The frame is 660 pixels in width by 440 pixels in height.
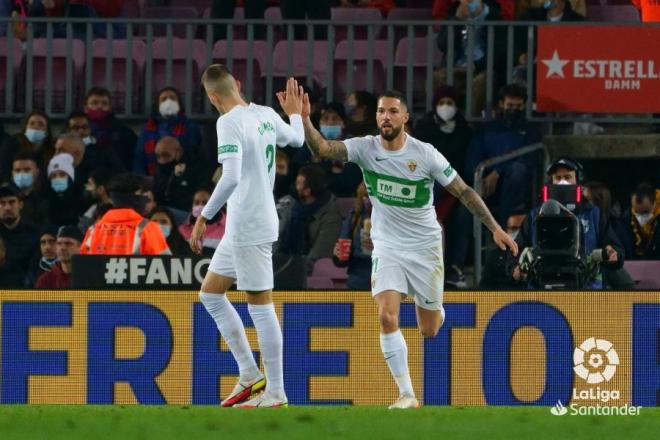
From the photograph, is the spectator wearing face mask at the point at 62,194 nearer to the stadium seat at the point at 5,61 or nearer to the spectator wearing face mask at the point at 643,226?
the stadium seat at the point at 5,61

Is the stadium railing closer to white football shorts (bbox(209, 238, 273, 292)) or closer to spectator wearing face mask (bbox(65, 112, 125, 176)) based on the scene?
spectator wearing face mask (bbox(65, 112, 125, 176))

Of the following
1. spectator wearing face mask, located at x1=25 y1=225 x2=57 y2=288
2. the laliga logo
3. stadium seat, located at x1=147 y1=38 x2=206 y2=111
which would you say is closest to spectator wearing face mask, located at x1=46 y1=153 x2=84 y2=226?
spectator wearing face mask, located at x1=25 y1=225 x2=57 y2=288

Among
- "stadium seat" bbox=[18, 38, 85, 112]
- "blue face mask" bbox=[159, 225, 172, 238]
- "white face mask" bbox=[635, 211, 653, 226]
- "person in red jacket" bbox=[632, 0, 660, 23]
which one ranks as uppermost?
"person in red jacket" bbox=[632, 0, 660, 23]

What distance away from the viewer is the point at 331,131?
57.0 feet

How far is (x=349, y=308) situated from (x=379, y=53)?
485cm

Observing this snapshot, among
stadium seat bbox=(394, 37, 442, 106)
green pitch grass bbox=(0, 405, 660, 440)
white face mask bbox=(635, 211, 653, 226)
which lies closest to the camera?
green pitch grass bbox=(0, 405, 660, 440)

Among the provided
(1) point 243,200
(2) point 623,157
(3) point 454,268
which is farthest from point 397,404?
(2) point 623,157

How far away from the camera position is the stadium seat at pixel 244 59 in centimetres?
1888

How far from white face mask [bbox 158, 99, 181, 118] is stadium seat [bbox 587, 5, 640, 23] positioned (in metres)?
4.09

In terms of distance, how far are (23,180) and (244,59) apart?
8.92ft

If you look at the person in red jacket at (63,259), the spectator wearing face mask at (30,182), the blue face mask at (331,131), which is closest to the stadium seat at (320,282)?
the blue face mask at (331,131)

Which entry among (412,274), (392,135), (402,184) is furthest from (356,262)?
(392,135)

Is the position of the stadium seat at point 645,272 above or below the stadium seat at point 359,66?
below

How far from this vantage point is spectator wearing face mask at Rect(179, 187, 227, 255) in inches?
648
